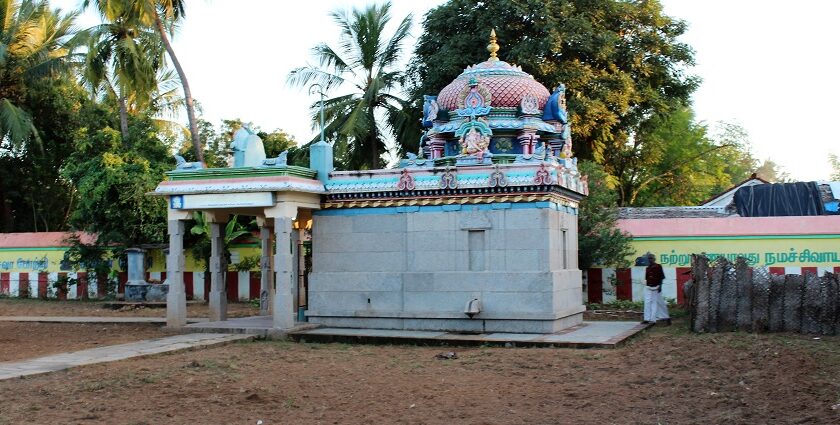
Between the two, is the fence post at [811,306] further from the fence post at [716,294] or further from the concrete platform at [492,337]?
the concrete platform at [492,337]

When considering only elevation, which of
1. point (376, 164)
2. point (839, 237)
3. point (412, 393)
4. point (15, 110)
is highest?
Result: point (15, 110)

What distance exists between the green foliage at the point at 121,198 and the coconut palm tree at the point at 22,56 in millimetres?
5840

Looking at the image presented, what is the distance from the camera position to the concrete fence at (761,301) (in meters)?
14.7

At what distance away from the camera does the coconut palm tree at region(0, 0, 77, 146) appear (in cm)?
3222

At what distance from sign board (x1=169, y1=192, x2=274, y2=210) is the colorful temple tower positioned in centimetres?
150

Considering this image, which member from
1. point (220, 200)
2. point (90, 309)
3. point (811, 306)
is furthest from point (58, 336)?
point (811, 306)

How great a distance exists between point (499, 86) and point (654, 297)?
5.36m

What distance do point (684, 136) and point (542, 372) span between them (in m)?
32.7

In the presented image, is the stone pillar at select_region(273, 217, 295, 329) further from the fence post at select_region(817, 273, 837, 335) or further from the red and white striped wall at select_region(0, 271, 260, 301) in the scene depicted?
the red and white striped wall at select_region(0, 271, 260, 301)

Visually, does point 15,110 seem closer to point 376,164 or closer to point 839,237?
point 376,164

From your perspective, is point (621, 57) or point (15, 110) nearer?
point (621, 57)

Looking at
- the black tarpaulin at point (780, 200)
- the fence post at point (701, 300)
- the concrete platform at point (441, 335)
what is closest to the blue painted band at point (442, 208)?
the concrete platform at point (441, 335)

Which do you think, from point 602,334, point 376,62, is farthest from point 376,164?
point 602,334

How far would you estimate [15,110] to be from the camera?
106ft
